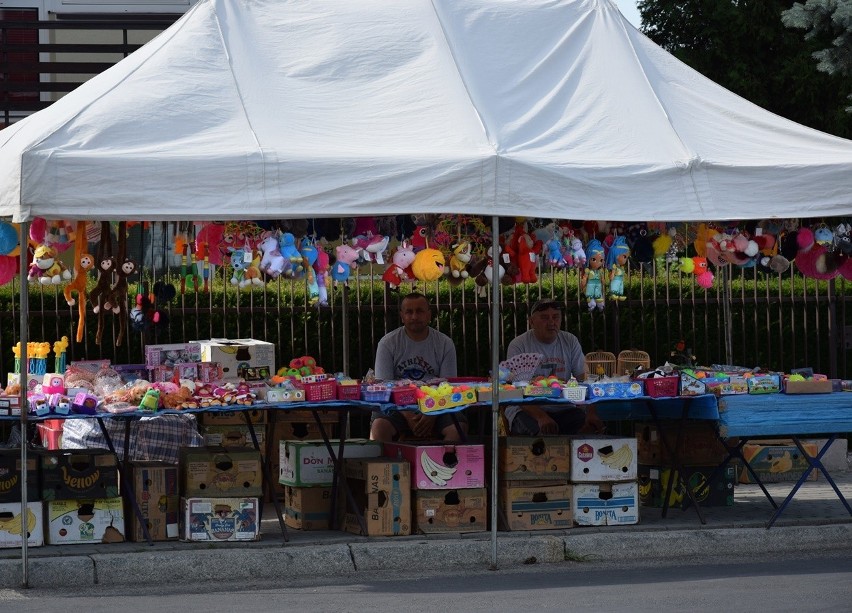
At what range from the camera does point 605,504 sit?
8.77 meters

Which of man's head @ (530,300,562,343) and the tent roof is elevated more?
the tent roof

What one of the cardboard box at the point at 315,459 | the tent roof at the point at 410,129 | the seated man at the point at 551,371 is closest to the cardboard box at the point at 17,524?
the cardboard box at the point at 315,459

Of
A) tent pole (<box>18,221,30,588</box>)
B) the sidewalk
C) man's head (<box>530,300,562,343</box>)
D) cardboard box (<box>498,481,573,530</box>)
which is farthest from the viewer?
man's head (<box>530,300,562,343</box>)

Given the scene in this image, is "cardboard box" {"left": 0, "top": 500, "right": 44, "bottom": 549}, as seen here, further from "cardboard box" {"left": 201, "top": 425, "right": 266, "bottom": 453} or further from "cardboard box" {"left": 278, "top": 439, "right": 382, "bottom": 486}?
"cardboard box" {"left": 201, "top": 425, "right": 266, "bottom": 453}

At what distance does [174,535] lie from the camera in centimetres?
828

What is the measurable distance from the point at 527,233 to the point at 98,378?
3.08 meters

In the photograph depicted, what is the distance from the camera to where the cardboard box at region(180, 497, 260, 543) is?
26.8 feet

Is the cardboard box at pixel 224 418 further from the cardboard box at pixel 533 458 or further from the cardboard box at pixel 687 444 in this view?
the cardboard box at pixel 687 444

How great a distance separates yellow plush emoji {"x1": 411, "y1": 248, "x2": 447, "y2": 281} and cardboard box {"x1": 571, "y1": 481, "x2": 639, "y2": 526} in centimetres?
169

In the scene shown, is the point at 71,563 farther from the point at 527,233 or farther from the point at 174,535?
the point at 527,233

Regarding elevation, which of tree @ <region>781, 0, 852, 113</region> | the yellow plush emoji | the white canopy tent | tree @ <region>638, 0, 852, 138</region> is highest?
tree @ <region>638, 0, 852, 138</region>

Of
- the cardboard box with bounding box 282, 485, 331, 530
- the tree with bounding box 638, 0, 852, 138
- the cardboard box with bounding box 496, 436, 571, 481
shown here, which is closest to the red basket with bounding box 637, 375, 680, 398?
the cardboard box with bounding box 496, 436, 571, 481

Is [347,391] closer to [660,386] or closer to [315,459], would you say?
[315,459]

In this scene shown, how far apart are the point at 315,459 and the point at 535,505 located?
1488mm
